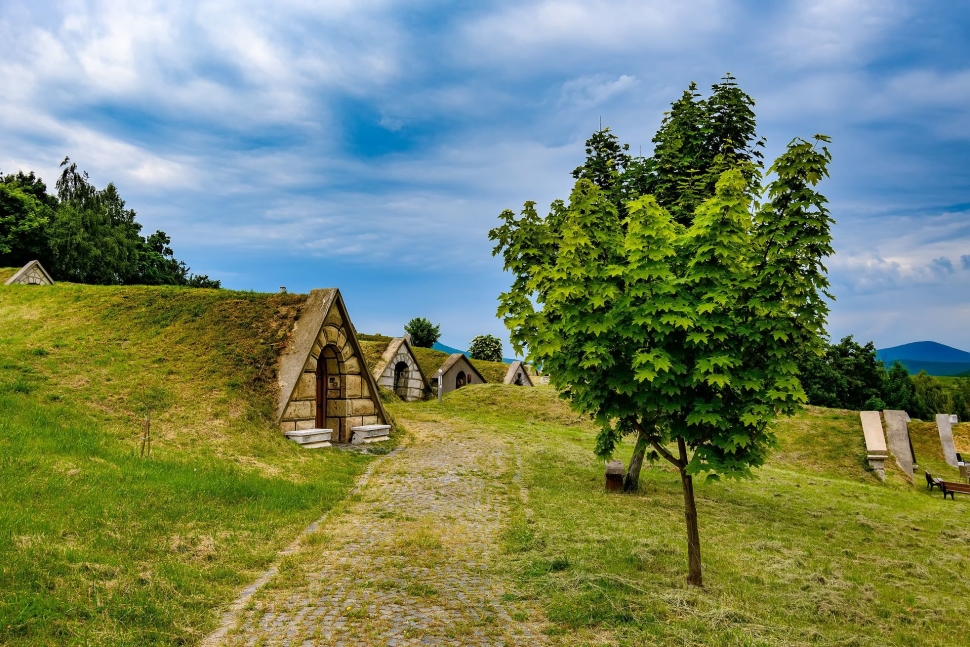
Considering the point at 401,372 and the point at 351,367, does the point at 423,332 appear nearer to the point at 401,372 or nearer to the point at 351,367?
the point at 401,372

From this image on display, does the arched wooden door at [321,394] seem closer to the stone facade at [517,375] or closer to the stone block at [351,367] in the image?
the stone block at [351,367]

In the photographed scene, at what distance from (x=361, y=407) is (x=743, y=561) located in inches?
556

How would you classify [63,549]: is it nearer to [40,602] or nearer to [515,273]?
[40,602]

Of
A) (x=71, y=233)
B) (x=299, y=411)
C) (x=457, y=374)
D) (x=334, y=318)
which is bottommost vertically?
(x=299, y=411)

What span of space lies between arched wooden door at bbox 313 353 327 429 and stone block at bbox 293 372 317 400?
362 millimetres

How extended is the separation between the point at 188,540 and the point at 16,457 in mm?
4838

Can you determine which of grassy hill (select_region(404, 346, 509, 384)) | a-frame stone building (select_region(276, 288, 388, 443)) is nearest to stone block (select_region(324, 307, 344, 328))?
a-frame stone building (select_region(276, 288, 388, 443))

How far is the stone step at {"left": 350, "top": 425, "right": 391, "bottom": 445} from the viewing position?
1944 centimetres

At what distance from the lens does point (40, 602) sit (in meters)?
6.19

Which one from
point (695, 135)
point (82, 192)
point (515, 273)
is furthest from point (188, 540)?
point (82, 192)

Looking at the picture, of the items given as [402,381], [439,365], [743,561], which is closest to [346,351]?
[743,561]

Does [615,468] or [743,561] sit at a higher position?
→ [615,468]

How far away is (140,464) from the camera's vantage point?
11.7 meters

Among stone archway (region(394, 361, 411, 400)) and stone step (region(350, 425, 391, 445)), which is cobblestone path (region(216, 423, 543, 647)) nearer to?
stone step (region(350, 425, 391, 445))
